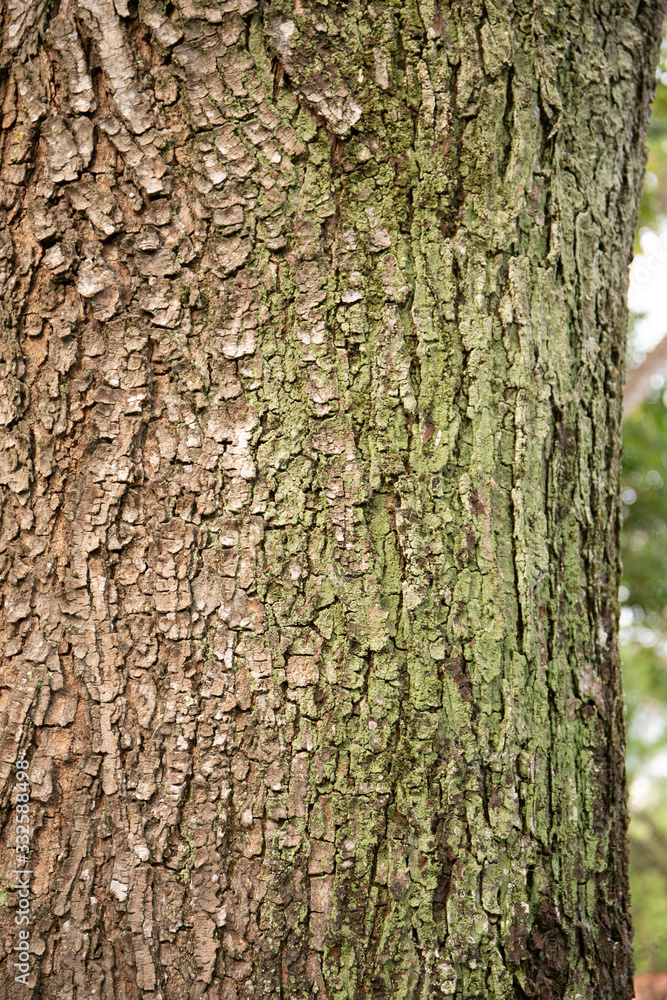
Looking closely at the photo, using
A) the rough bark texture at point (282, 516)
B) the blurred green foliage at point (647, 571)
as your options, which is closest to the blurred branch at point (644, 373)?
the blurred green foliage at point (647, 571)

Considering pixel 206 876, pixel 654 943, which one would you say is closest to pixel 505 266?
pixel 206 876

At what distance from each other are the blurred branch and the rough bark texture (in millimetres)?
3455

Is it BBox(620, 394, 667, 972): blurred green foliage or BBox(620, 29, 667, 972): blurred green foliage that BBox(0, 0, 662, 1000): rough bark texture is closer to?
BBox(620, 29, 667, 972): blurred green foliage

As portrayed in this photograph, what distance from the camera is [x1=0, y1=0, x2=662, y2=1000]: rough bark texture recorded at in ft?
3.39

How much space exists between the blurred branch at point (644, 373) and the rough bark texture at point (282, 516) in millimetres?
3455

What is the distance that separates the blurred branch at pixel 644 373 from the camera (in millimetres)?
4188

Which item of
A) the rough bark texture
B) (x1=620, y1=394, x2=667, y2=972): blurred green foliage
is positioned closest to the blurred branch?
(x1=620, y1=394, x2=667, y2=972): blurred green foliage

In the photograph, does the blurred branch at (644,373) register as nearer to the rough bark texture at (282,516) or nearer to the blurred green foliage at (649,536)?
the blurred green foliage at (649,536)

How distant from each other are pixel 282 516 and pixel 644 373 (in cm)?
392

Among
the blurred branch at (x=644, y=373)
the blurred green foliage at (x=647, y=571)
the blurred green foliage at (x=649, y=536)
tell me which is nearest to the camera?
the blurred green foliage at (x=649, y=536)

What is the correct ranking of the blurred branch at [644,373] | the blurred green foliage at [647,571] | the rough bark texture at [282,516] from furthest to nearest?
the blurred branch at [644,373] → the blurred green foliage at [647,571] → the rough bark texture at [282,516]

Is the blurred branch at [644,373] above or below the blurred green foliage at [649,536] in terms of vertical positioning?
above

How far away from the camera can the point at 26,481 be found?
43.7 inches

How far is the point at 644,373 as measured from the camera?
424 centimetres
